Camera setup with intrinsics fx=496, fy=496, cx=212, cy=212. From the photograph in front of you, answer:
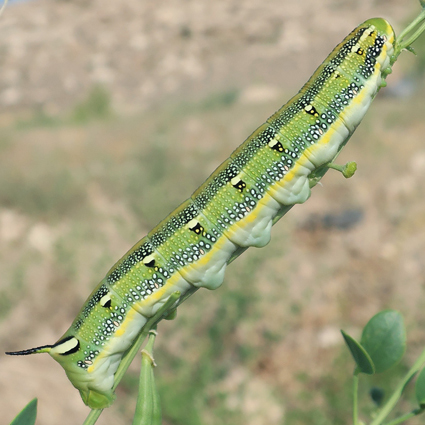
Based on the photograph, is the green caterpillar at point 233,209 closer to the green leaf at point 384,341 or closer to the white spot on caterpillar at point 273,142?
the white spot on caterpillar at point 273,142

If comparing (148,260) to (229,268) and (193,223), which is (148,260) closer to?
(193,223)

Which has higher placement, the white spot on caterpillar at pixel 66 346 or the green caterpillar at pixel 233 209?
the green caterpillar at pixel 233 209

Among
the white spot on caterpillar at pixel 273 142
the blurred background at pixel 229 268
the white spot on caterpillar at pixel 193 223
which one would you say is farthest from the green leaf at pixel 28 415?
the blurred background at pixel 229 268

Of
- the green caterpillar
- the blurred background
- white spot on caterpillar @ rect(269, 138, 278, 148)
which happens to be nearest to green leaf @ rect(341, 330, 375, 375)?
the green caterpillar

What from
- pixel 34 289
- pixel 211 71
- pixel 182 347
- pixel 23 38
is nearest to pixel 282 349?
pixel 182 347

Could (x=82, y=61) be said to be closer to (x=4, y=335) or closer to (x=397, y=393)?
(x=4, y=335)

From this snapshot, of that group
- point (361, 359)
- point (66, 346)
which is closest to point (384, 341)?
point (361, 359)
